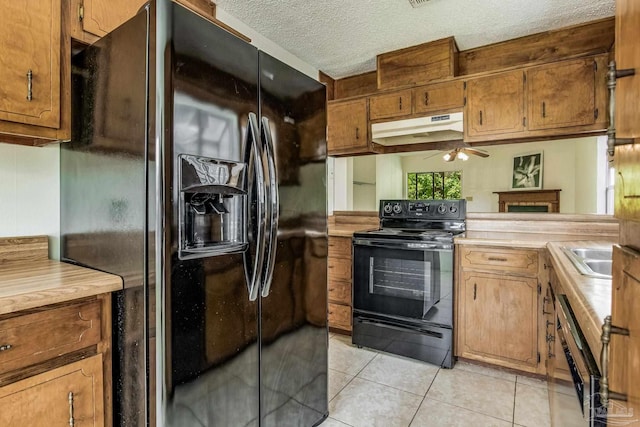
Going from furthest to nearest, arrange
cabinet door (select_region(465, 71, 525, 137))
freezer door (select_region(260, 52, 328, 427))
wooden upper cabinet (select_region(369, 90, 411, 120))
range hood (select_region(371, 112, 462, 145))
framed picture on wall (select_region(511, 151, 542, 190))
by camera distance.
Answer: wooden upper cabinet (select_region(369, 90, 411, 120)) < range hood (select_region(371, 112, 462, 145)) < framed picture on wall (select_region(511, 151, 542, 190)) < cabinet door (select_region(465, 71, 525, 137)) < freezer door (select_region(260, 52, 328, 427))

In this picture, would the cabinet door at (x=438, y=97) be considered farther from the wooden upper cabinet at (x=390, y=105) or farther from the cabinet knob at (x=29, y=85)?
the cabinet knob at (x=29, y=85)

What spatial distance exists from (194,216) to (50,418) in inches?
30.7

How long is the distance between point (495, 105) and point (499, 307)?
156cm

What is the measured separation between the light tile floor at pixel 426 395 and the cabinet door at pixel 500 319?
15 cm

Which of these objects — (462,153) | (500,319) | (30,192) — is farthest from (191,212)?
(462,153)

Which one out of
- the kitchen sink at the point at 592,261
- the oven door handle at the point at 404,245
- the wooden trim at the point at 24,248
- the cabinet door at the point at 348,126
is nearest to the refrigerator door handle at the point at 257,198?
the wooden trim at the point at 24,248

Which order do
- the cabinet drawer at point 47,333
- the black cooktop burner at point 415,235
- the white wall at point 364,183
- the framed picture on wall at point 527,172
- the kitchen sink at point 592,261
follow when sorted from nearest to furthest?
the cabinet drawer at point 47,333 < the kitchen sink at point 592,261 < the black cooktop burner at point 415,235 < the framed picture on wall at point 527,172 < the white wall at point 364,183

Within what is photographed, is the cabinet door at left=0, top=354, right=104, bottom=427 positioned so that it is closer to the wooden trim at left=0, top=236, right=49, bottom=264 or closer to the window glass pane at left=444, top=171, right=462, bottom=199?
the wooden trim at left=0, top=236, right=49, bottom=264

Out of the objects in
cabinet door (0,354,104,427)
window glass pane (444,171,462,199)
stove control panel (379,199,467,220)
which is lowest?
cabinet door (0,354,104,427)

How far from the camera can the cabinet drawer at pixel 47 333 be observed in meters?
1.00

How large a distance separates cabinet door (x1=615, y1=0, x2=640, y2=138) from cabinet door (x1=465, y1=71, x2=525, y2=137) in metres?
2.21

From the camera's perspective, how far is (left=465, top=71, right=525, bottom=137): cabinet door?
2.65m

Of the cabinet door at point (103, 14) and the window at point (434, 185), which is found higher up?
the cabinet door at point (103, 14)

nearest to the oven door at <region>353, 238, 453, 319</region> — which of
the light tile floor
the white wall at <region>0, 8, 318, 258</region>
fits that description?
the light tile floor
